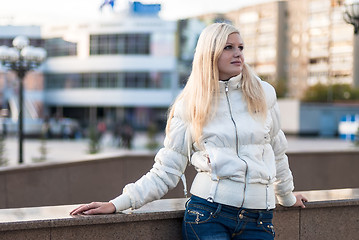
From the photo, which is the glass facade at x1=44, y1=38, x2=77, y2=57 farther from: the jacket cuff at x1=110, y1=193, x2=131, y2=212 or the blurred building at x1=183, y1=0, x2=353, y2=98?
the jacket cuff at x1=110, y1=193, x2=131, y2=212

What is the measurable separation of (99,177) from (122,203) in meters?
6.04

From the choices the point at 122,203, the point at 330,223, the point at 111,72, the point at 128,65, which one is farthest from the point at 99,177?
the point at 111,72

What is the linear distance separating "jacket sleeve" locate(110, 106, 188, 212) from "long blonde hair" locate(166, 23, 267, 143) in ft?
0.28

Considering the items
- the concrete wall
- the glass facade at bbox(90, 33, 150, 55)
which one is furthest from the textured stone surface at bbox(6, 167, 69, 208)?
the glass facade at bbox(90, 33, 150, 55)

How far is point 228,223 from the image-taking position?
8.96 feet

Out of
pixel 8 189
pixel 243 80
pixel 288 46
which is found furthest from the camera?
pixel 288 46

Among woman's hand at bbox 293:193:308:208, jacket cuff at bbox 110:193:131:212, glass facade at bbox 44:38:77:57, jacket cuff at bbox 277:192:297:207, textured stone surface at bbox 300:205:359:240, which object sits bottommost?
textured stone surface at bbox 300:205:359:240

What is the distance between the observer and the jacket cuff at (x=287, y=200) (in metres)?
3.43

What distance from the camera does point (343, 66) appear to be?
93.9 meters

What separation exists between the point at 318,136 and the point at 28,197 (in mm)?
38350

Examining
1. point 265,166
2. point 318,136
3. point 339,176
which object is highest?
point 265,166

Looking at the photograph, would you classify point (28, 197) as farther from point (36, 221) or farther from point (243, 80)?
point (243, 80)

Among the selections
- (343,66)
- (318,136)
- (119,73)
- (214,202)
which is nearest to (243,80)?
(214,202)

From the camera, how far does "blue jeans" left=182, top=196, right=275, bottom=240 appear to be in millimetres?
2730
